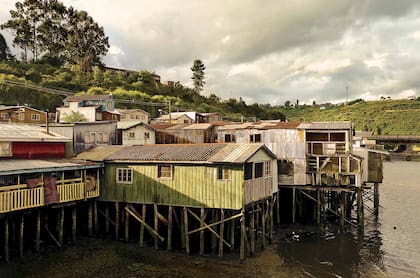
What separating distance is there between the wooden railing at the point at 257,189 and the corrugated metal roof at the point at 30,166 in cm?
1019

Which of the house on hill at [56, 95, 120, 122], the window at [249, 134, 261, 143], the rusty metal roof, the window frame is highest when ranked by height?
the house on hill at [56, 95, 120, 122]

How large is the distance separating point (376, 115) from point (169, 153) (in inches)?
5356

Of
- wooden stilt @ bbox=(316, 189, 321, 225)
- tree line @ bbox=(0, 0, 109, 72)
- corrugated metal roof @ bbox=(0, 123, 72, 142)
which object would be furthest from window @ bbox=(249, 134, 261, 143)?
tree line @ bbox=(0, 0, 109, 72)

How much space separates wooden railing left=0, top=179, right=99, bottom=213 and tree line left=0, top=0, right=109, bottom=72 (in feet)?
266

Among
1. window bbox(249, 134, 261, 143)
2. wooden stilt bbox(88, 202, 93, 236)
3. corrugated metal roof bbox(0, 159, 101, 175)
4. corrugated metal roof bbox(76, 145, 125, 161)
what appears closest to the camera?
corrugated metal roof bbox(0, 159, 101, 175)

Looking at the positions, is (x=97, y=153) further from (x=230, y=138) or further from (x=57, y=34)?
(x=57, y=34)

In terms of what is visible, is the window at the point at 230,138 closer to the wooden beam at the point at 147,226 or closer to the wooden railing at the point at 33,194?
the wooden beam at the point at 147,226

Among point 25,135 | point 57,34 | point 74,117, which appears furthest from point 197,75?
point 25,135

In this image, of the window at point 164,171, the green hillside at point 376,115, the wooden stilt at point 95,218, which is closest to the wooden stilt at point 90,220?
the wooden stilt at point 95,218

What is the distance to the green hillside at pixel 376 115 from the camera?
12886 cm

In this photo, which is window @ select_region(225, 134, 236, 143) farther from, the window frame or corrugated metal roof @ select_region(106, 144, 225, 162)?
the window frame

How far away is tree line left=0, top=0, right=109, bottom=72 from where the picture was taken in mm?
92688

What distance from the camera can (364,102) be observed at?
551 feet

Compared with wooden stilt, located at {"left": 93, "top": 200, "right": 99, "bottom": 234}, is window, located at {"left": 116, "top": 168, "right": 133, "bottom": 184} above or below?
above
